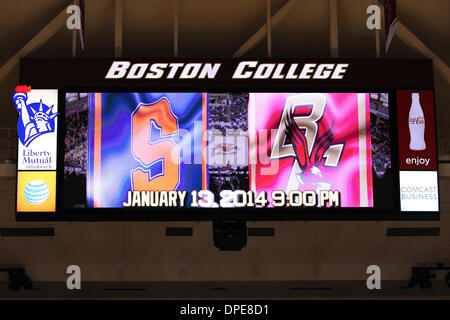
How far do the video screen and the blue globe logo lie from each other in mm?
380

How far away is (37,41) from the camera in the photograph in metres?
10.5

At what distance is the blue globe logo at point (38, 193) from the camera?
30.9 ft

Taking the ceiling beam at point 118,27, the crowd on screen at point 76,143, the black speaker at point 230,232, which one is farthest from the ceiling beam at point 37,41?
the black speaker at point 230,232

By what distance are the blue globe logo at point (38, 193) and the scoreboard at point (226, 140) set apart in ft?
0.06

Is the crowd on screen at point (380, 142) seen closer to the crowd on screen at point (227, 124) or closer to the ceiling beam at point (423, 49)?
the ceiling beam at point (423, 49)

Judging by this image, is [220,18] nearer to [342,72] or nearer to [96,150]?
[342,72]

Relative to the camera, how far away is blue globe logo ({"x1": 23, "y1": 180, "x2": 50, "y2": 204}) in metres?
9.41

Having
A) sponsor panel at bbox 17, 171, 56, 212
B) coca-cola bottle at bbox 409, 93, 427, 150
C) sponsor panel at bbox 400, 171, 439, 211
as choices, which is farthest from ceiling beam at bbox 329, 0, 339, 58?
sponsor panel at bbox 17, 171, 56, 212

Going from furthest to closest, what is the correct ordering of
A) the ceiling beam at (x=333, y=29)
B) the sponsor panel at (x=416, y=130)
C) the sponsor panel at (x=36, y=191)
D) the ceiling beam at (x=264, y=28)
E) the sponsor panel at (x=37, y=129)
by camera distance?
the ceiling beam at (x=264, y=28) < the ceiling beam at (x=333, y=29) < the sponsor panel at (x=416, y=130) < the sponsor panel at (x=37, y=129) < the sponsor panel at (x=36, y=191)

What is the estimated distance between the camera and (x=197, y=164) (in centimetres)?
956

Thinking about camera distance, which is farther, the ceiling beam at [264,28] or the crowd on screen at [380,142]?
the ceiling beam at [264,28]

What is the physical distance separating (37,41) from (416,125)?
312 inches

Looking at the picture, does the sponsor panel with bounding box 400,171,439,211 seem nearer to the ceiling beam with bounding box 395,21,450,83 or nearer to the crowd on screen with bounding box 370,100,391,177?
the crowd on screen with bounding box 370,100,391,177
